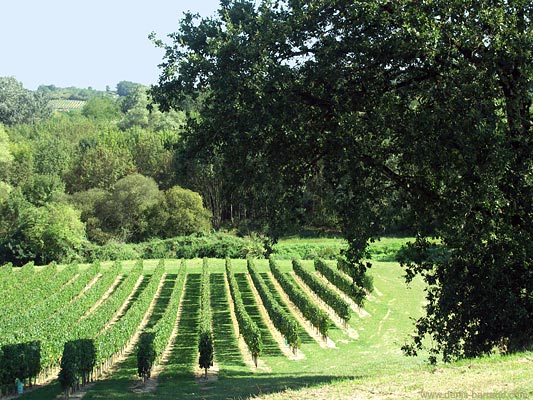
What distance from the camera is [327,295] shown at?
1422 inches

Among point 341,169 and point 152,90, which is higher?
point 152,90

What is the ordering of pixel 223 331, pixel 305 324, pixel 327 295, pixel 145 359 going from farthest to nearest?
pixel 327 295, pixel 305 324, pixel 223 331, pixel 145 359

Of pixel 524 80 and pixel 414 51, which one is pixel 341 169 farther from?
pixel 524 80

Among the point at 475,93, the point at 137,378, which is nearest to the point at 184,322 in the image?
the point at 137,378

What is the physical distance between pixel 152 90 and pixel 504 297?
34.0ft

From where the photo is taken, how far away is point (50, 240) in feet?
198

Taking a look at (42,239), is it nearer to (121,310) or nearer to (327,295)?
(121,310)

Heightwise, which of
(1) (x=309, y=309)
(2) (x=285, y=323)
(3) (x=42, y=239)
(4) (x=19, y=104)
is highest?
(4) (x=19, y=104)

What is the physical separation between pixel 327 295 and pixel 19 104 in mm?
121774

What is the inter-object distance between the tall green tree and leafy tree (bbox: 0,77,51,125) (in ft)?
424

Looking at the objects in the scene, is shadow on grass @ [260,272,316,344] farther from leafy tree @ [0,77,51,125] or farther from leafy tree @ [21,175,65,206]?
leafy tree @ [0,77,51,125]

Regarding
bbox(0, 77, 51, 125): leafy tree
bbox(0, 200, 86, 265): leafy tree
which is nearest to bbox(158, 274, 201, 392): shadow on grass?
bbox(0, 200, 86, 265): leafy tree

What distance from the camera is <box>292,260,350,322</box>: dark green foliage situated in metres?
31.7

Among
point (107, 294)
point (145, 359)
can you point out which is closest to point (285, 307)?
point (107, 294)
